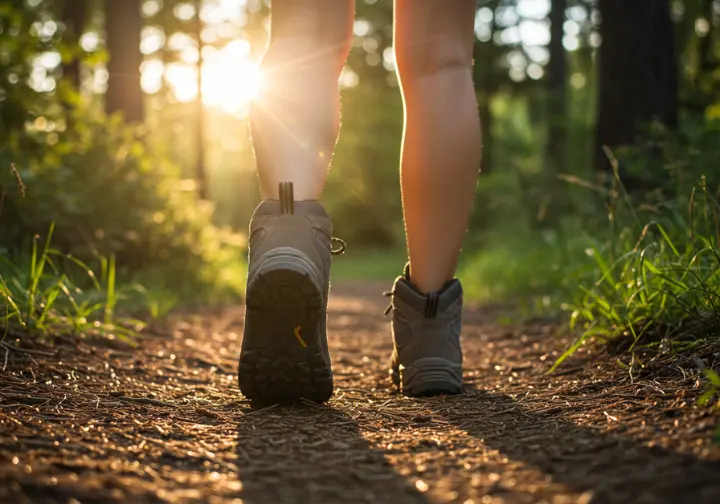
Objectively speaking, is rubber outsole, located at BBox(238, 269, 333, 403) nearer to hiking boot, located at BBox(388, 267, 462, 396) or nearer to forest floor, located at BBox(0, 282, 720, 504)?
forest floor, located at BBox(0, 282, 720, 504)

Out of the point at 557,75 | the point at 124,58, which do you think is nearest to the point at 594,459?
the point at 124,58

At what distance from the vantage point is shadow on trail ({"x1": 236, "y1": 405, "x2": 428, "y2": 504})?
101 cm

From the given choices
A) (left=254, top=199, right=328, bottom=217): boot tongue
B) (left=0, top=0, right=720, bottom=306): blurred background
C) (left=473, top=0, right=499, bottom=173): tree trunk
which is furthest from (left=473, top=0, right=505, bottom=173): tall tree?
(left=254, top=199, right=328, bottom=217): boot tongue

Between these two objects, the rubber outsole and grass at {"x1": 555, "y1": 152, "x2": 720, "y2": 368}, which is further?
grass at {"x1": 555, "y1": 152, "x2": 720, "y2": 368}

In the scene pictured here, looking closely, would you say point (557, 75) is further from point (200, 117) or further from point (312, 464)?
point (312, 464)

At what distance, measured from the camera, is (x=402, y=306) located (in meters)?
1.90

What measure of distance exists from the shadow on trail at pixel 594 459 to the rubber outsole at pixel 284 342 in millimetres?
299

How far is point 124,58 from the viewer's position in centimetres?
626

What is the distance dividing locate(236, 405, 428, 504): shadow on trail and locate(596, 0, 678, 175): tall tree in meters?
3.33

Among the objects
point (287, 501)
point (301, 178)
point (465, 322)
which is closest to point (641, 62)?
point (465, 322)

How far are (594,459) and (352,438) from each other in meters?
0.44

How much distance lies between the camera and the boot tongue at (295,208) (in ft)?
5.37

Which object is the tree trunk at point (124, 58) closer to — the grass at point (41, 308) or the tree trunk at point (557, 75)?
the grass at point (41, 308)

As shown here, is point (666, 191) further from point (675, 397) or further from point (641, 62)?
point (675, 397)
